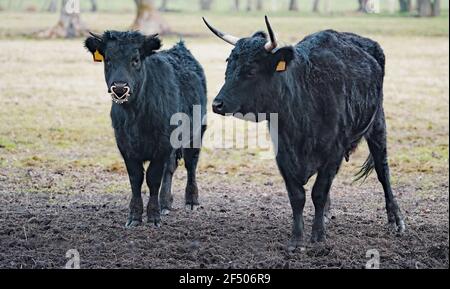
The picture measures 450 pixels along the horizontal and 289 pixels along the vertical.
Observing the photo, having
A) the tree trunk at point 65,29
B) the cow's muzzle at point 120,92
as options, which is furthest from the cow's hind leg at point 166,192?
the tree trunk at point 65,29

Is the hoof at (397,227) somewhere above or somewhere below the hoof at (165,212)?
above

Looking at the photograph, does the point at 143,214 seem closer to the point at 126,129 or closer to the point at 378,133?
the point at 126,129

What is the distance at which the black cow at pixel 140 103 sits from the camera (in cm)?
856

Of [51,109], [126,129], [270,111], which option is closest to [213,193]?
[126,129]

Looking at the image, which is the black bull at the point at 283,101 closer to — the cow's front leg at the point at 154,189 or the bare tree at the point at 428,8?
the cow's front leg at the point at 154,189

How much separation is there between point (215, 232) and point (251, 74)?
1609mm

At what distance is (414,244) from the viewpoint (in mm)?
8203

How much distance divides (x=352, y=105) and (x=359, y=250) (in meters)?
1.38

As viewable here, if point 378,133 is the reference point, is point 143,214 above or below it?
below

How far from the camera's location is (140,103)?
884 cm

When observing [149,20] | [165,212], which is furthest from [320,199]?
[149,20]

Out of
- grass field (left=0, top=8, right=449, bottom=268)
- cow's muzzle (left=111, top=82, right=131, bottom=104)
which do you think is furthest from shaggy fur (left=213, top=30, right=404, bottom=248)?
cow's muzzle (left=111, top=82, right=131, bottom=104)

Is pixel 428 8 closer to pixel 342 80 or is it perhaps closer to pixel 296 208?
pixel 342 80
